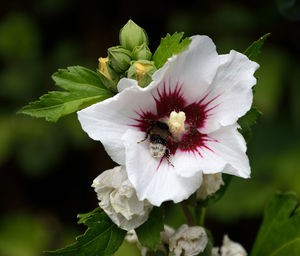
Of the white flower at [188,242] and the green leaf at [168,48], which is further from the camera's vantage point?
the white flower at [188,242]

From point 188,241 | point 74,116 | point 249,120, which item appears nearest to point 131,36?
point 249,120

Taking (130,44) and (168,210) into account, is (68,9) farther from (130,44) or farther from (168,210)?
(130,44)

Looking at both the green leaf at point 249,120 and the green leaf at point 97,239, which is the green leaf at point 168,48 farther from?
the green leaf at point 97,239

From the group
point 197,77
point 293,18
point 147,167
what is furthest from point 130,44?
point 293,18

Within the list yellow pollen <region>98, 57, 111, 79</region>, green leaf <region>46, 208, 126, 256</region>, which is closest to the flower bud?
yellow pollen <region>98, 57, 111, 79</region>

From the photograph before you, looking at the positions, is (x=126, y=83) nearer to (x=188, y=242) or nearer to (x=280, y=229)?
(x=188, y=242)

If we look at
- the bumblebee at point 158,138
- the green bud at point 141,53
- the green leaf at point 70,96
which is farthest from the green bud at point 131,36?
the bumblebee at point 158,138
